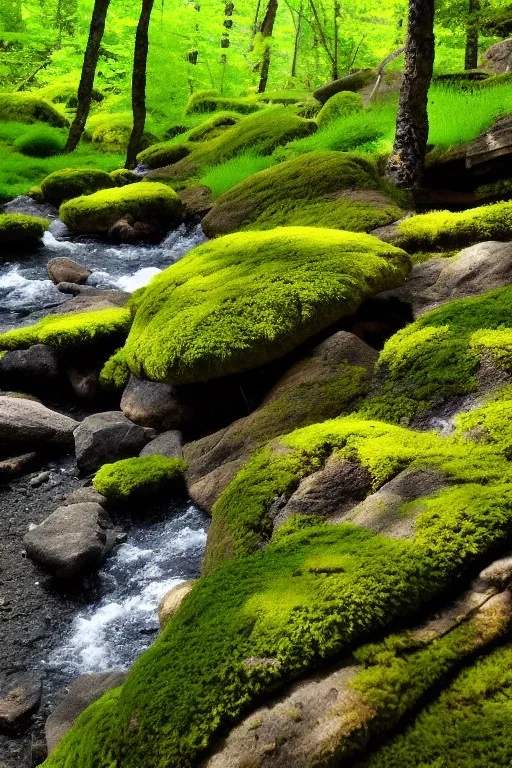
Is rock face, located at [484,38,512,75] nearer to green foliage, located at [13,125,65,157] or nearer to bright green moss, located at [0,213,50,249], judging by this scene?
bright green moss, located at [0,213,50,249]

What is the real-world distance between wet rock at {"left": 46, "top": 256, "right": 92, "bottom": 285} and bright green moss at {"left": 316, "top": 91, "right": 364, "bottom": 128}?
689 cm

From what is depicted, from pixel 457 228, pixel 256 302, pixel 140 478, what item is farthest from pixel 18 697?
pixel 457 228

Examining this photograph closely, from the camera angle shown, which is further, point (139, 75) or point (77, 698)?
point (139, 75)

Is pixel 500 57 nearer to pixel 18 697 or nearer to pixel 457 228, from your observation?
pixel 457 228

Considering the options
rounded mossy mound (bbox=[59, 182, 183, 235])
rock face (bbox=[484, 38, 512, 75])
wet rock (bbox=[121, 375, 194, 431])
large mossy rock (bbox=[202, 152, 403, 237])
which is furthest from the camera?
rock face (bbox=[484, 38, 512, 75])

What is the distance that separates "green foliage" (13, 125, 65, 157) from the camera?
1850 centimetres

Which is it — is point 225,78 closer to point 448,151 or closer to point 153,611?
point 448,151

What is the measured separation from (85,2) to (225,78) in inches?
251

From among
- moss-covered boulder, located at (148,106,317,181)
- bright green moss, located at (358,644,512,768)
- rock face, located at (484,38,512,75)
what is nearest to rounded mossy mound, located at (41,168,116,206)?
moss-covered boulder, located at (148,106,317,181)

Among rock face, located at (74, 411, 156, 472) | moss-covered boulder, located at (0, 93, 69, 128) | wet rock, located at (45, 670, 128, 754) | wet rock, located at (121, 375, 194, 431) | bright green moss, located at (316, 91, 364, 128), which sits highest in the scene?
moss-covered boulder, located at (0, 93, 69, 128)

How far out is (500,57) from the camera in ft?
55.0

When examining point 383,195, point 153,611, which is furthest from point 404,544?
point 383,195

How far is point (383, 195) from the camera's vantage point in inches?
336

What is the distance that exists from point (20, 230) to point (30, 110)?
38.9 ft
